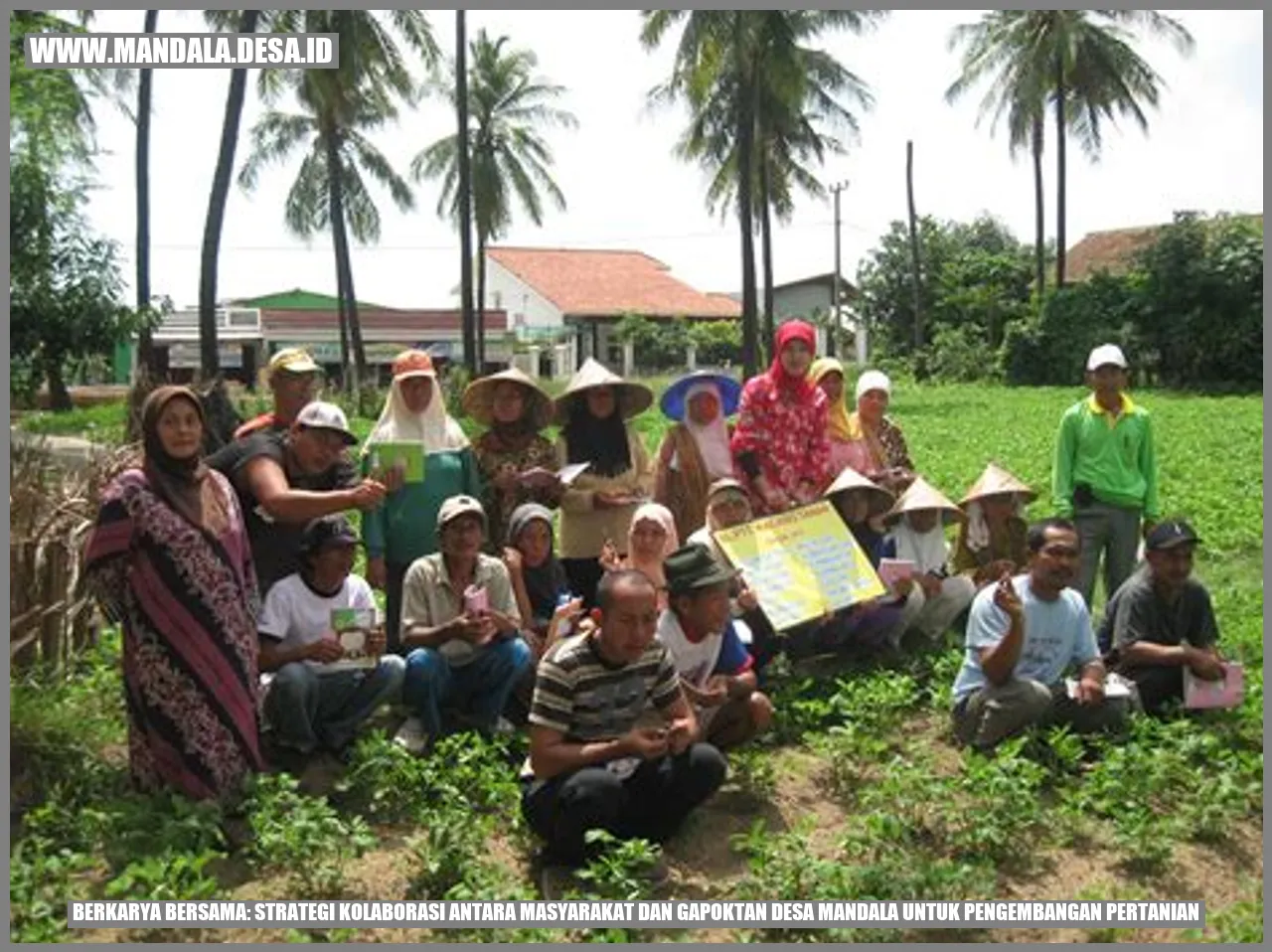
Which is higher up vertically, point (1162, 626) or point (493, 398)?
point (493, 398)

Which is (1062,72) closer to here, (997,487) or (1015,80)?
(1015,80)

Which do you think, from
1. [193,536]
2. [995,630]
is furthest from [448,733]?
[995,630]

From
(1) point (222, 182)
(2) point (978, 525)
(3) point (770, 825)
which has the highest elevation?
(1) point (222, 182)

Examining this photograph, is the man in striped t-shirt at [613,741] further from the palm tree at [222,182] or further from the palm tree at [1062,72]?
the palm tree at [1062,72]

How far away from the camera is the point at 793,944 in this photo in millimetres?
3848

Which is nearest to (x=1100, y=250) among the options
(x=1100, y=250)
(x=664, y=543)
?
(x=1100, y=250)

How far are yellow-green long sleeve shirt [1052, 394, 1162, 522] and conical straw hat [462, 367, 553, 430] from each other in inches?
107

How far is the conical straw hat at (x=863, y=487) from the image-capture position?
651 cm

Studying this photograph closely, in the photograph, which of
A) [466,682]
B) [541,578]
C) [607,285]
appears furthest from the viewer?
[607,285]

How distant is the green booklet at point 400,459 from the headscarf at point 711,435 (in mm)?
1660

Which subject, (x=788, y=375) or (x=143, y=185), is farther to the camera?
(x=143, y=185)

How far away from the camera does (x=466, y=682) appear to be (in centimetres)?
537

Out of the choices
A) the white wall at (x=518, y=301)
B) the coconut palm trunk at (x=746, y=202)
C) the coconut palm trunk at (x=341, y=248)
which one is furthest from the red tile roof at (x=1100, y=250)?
the coconut palm trunk at (x=341, y=248)

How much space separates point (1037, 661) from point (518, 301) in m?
43.9
